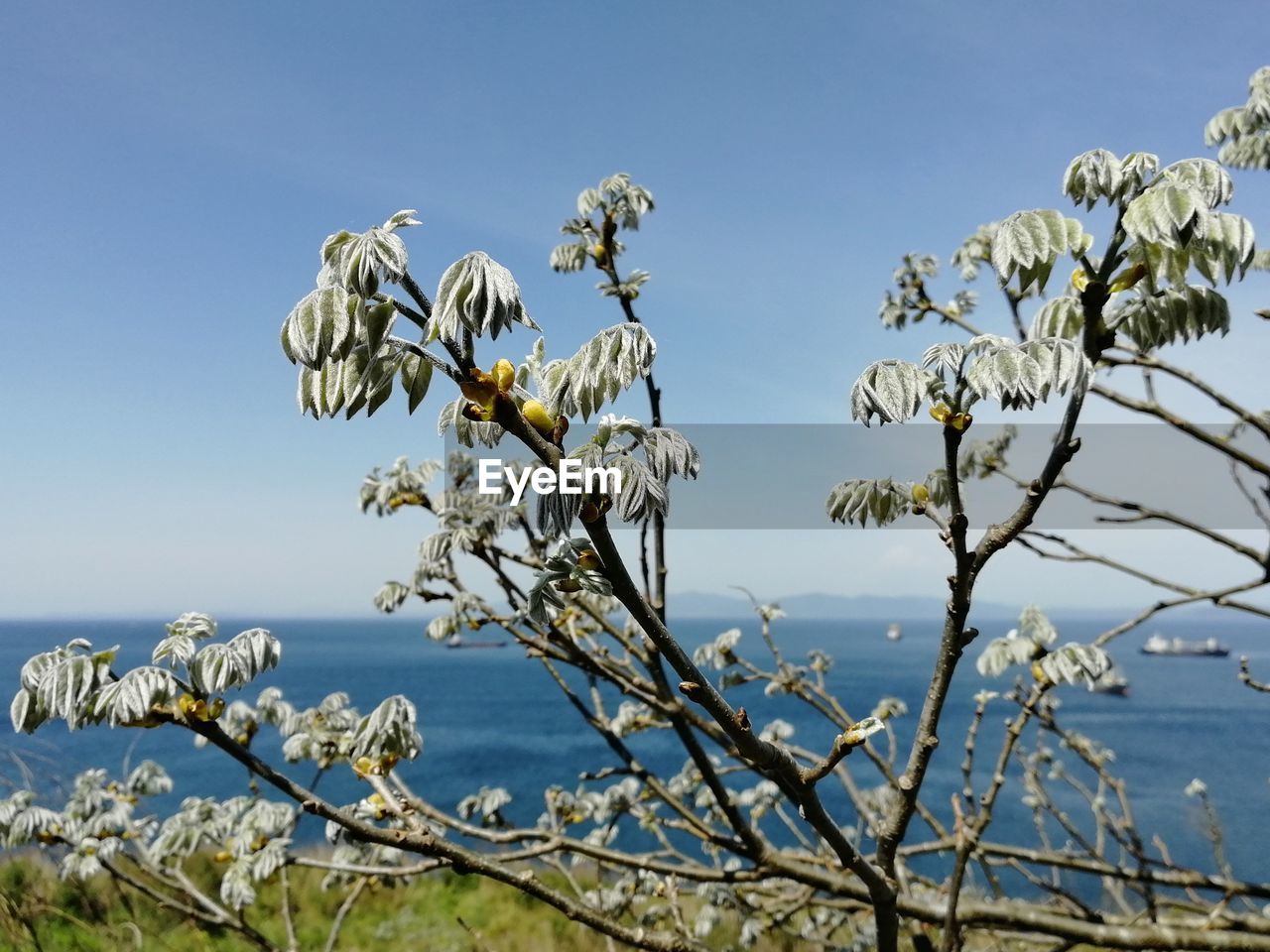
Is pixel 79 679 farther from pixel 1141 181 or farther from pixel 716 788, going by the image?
pixel 1141 181

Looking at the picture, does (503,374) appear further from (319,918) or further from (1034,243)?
(319,918)

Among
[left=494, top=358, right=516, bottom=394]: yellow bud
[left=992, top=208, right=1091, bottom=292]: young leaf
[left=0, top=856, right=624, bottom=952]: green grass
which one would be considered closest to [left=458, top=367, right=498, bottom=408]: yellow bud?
[left=494, top=358, right=516, bottom=394]: yellow bud

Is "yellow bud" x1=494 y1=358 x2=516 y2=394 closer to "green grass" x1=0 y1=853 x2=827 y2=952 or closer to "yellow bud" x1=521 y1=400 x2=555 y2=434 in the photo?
"yellow bud" x1=521 y1=400 x2=555 y2=434

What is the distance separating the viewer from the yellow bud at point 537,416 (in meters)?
0.88

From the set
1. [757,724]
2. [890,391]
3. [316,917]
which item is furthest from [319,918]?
[757,724]

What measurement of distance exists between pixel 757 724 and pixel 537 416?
26674 mm

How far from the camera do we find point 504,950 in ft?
24.6

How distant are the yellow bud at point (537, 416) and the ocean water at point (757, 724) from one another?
223 centimetres

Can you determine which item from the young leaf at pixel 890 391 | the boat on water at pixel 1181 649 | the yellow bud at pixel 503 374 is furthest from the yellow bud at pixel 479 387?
the boat on water at pixel 1181 649

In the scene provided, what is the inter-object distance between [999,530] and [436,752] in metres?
28.9

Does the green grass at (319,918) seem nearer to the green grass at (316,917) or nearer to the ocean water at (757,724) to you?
the green grass at (316,917)

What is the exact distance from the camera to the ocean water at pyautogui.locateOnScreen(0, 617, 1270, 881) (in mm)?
16656

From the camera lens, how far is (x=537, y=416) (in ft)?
2.87

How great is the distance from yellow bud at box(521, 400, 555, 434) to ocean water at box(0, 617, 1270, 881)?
2.23m
